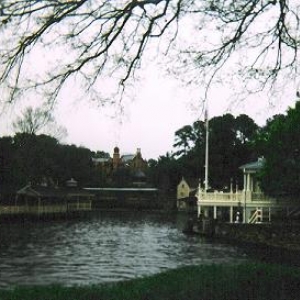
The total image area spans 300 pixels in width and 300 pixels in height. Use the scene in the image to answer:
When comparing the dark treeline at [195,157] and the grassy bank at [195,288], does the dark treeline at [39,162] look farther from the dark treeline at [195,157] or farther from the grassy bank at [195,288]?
the grassy bank at [195,288]

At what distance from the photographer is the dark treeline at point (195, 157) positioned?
40.8m

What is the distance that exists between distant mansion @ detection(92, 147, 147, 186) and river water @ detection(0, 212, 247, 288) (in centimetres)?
8116

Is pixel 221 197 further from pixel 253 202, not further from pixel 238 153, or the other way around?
pixel 238 153

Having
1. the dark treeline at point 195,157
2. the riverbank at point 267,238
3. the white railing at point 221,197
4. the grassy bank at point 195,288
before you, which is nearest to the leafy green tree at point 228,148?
the dark treeline at point 195,157

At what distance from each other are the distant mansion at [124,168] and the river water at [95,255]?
3195 inches

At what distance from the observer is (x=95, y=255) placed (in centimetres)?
3291

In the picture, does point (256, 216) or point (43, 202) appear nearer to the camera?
point (256, 216)

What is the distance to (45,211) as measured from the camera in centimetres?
7581

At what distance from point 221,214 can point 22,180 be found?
35.5 metres

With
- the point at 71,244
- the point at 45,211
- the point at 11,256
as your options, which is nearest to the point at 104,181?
the point at 45,211

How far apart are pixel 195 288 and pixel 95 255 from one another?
23.0m

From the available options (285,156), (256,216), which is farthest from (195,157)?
(285,156)

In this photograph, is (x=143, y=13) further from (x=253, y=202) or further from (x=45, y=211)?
(x=45, y=211)

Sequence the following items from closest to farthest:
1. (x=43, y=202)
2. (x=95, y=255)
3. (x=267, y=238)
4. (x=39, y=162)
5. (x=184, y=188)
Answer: (x=95, y=255), (x=267, y=238), (x=43, y=202), (x=39, y=162), (x=184, y=188)
